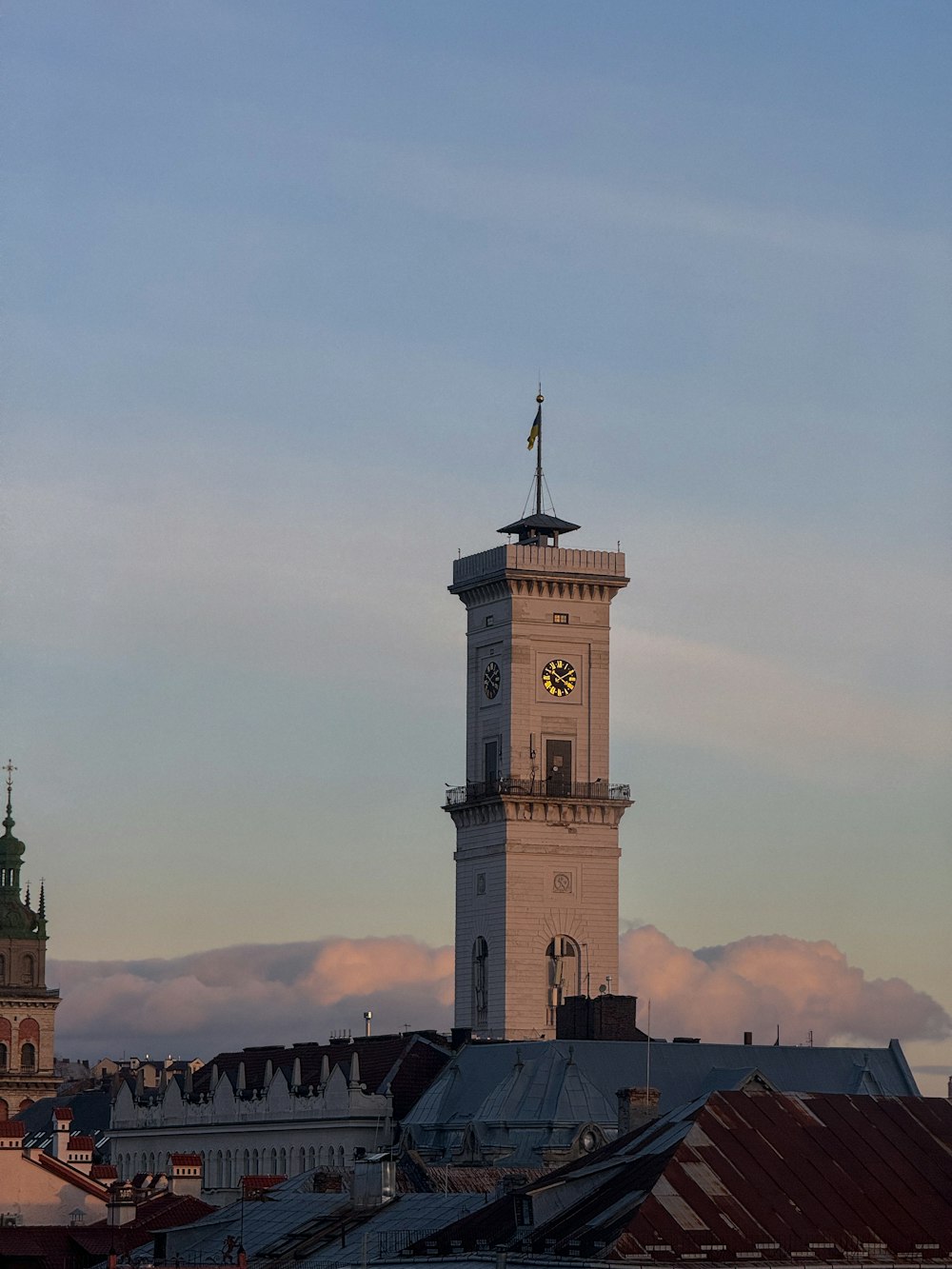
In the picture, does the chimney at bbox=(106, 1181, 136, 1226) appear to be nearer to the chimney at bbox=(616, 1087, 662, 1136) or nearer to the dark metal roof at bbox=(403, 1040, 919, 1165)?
the chimney at bbox=(616, 1087, 662, 1136)

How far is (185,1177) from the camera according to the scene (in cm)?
17700

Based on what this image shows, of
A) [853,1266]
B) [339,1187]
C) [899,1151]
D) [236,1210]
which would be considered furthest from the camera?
Result: [339,1187]

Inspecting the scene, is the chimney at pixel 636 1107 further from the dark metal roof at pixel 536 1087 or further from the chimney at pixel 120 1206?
the dark metal roof at pixel 536 1087

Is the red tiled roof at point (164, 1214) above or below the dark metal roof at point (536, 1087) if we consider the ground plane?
below

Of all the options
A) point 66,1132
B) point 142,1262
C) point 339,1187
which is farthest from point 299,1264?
point 66,1132

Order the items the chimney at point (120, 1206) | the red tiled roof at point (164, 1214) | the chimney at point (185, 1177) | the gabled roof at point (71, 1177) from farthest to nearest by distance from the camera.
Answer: the chimney at point (185, 1177) → the gabled roof at point (71, 1177) → the chimney at point (120, 1206) → the red tiled roof at point (164, 1214)

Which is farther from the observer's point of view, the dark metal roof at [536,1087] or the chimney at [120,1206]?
the dark metal roof at [536,1087]

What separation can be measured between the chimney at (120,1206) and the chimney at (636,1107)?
890 inches

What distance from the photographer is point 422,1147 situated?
19488cm

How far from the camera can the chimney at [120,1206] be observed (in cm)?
15214

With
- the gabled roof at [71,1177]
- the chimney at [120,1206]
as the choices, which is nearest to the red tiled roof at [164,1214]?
the chimney at [120,1206]

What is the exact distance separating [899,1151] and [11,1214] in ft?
170

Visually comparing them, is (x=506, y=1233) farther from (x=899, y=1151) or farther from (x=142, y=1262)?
(x=142, y=1262)

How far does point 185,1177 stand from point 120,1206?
24.4m
